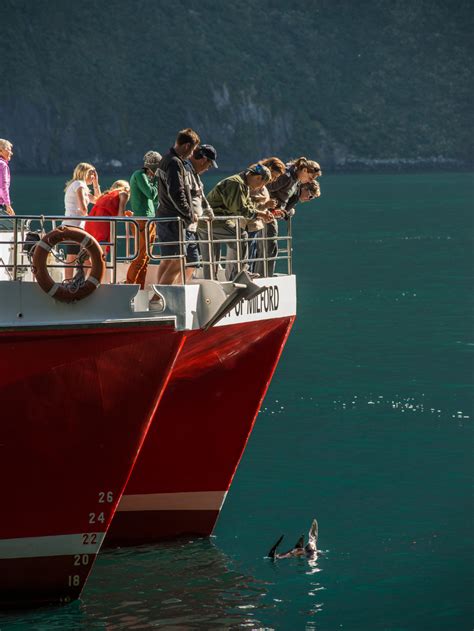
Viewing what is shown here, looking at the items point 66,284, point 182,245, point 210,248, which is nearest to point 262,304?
point 210,248

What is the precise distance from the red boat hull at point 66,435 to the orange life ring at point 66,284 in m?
0.33

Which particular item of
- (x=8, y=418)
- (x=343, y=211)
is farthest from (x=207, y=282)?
(x=343, y=211)

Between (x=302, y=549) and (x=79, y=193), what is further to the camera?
(x=302, y=549)

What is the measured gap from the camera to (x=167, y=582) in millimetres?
16969

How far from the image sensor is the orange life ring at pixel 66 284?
577 inches

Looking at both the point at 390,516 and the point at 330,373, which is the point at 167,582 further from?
the point at 330,373

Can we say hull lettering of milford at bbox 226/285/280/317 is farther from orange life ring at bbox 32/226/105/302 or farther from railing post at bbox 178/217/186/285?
orange life ring at bbox 32/226/105/302

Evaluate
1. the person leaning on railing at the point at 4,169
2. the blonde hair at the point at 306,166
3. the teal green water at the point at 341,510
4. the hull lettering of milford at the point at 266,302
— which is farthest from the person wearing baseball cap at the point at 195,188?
the teal green water at the point at 341,510

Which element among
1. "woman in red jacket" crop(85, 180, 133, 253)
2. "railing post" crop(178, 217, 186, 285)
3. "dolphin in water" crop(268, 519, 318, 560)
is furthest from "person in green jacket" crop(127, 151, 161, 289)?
"dolphin in water" crop(268, 519, 318, 560)

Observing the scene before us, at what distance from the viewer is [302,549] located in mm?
18484

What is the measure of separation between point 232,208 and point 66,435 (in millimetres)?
3532

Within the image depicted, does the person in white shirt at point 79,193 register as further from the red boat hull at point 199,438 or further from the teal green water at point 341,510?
the teal green water at point 341,510

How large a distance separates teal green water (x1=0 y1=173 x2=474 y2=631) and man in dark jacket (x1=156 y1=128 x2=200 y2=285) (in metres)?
3.43

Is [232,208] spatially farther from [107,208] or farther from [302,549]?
[302,549]
